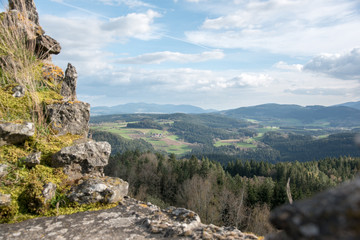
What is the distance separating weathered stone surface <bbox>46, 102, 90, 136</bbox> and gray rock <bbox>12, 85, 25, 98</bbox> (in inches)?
44.4

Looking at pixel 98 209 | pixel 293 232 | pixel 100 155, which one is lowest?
A: pixel 98 209

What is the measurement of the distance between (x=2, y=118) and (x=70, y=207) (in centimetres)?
413

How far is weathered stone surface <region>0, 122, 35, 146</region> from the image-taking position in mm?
6871

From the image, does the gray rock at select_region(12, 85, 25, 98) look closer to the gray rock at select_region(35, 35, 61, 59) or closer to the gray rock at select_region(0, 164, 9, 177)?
the gray rock at select_region(35, 35, 61, 59)

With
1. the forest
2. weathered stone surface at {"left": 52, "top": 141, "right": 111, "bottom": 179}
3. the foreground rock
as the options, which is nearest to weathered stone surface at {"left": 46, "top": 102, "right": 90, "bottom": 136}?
weathered stone surface at {"left": 52, "top": 141, "right": 111, "bottom": 179}

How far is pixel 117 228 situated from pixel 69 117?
5.45 metres

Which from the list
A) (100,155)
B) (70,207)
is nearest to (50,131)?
(100,155)

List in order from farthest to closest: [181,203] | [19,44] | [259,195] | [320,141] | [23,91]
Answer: [320,141], [181,203], [259,195], [19,44], [23,91]

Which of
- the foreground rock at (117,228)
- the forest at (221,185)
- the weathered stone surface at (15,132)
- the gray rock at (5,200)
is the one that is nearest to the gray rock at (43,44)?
the weathered stone surface at (15,132)

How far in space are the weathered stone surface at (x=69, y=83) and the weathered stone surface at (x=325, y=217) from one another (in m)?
11.2

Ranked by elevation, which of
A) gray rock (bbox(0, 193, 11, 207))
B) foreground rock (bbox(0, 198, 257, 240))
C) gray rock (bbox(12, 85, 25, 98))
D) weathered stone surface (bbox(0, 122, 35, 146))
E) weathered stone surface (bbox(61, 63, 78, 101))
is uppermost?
weathered stone surface (bbox(61, 63, 78, 101))

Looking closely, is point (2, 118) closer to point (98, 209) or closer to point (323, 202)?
point (98, 209)

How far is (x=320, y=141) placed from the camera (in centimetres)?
19325

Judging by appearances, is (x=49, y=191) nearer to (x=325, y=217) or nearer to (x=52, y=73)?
(x=325, y=217)
